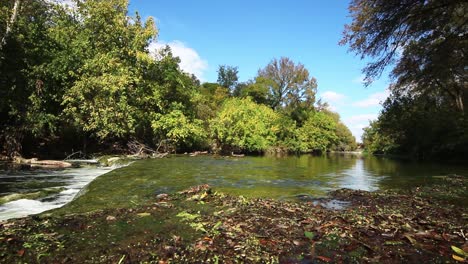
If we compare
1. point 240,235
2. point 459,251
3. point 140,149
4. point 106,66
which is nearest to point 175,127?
point 140,149

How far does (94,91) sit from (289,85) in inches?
1839

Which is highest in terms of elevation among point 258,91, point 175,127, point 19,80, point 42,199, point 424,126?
point 258,91

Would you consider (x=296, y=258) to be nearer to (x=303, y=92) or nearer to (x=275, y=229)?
(x=275, y=229)

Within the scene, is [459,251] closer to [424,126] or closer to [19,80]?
[19,80]

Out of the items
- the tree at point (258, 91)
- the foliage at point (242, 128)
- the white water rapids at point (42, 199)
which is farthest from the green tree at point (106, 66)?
the tree at point (258, 91)

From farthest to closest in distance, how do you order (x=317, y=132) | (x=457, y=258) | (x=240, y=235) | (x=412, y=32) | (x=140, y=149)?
→ (x=317, y=132), (x=140, y=149), (x=412, y=32), (x=240, y=235), (x=457, y=258)

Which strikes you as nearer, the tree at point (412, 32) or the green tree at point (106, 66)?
the tree at point (412, 32)

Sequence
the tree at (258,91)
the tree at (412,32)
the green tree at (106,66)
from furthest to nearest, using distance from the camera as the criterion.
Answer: the tree at (258,91)
the green tree at (106,66)
the tree at (412,32)

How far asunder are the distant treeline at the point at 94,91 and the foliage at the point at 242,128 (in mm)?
126

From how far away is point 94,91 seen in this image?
73.3 feet

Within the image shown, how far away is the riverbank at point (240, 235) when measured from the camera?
167 inches

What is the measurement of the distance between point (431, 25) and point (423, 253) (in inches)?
497

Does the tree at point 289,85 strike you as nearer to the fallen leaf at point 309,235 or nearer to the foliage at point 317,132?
the foliage at point 317,132

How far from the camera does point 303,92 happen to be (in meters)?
63.8
